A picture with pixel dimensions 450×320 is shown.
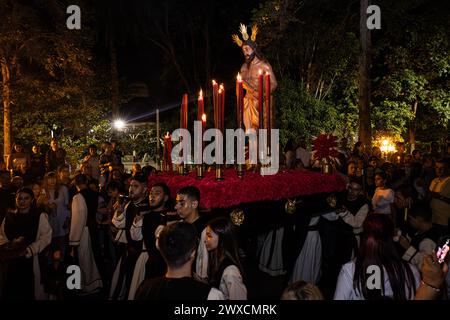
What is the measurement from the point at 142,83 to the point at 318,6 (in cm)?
1148

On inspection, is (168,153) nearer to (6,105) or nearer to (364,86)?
(6,105)

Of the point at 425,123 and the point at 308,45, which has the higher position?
the point at 308,45

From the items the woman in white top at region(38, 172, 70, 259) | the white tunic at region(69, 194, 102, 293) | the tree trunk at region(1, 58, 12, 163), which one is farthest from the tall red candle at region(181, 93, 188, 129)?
the tree trunk at region(1, 58, 12, 163)

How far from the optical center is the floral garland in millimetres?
4590

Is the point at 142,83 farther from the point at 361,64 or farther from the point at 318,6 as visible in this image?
the point at 361,64

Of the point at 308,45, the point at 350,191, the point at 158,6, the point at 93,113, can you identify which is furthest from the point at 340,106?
the point at 350,191

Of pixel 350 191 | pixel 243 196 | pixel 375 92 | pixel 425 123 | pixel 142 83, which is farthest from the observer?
pixel 142 83

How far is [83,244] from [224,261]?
11.8 ft

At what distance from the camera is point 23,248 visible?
17.2 ft

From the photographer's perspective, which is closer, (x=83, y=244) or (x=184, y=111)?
(x=184, y=111)

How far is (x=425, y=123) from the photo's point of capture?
21547 mm

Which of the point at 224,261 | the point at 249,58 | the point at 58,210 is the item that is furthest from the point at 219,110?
the point at 58,210

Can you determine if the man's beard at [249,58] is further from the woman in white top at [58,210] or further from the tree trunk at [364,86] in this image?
the tree trunk at [364,86]

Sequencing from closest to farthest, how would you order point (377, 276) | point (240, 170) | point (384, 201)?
point (377, 276)
point (240, 170)
point (384, 201)
